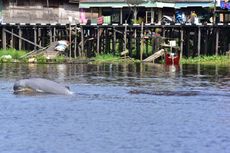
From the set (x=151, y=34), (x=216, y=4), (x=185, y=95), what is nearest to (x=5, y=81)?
(x=185, y=95)

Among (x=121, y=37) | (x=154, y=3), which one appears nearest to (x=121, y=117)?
(x=121, y=37)

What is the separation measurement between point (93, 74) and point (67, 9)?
2199 cm

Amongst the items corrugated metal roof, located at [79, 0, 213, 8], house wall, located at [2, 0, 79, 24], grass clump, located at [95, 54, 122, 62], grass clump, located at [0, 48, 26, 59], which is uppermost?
corrugated metal roof, located at [79, 0, 213, 8]

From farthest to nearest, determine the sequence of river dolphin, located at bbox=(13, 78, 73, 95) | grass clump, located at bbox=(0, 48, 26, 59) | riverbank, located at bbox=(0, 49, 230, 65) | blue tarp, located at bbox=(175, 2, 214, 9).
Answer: blue tarp, located at bbox=(175, 2, 214, 9), grass clump, located at bbox=(0, 48, 26, 59), riverbank, located at bbox=(0, 49, 230, 65), river dolphin, located at bbox=(13, 78, 73, 95)

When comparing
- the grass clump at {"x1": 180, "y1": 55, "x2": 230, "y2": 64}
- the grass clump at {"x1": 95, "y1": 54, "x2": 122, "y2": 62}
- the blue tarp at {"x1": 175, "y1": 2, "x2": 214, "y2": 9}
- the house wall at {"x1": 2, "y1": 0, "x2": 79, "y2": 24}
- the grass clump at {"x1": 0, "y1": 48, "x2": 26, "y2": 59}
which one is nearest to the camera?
the grass clump at {"x1": 180, "y1": 55, "x2": 230, "y2": 64}

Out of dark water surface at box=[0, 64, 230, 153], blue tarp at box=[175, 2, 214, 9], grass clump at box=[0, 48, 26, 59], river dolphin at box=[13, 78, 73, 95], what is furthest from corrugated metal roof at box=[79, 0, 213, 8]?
river dolphin at box=[13, 78, 73, 95]

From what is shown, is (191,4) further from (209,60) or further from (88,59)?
(88,59)

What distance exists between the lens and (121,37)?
53250 mm

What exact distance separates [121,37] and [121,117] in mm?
32038

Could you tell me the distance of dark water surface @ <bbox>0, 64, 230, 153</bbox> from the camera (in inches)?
678

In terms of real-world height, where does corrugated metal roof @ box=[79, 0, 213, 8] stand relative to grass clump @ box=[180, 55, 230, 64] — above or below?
above

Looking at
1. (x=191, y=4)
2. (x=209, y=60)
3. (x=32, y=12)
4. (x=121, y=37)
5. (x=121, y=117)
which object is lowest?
(x=121, y=117)

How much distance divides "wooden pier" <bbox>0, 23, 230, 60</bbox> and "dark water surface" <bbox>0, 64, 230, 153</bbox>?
15512 mm

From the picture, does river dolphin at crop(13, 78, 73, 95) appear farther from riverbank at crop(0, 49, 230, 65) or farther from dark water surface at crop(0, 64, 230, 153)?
riverbank at crop(0, 49, 230, 65)
